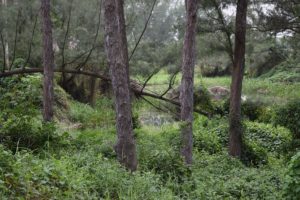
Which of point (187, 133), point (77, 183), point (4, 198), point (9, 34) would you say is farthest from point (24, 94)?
point (4, 198)

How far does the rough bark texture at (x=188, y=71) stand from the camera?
9.09 m

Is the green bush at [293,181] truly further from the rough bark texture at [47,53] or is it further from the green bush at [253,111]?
the green bush at [253,111]

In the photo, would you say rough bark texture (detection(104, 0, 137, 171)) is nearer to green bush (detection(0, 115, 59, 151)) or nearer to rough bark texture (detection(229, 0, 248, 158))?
green bush (detection(0, 115, 59, 151))

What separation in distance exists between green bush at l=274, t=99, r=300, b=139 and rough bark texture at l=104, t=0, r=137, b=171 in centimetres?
652

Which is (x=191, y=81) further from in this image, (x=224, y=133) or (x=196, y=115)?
(x=196, y=115)

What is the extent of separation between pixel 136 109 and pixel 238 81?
23.8 feet

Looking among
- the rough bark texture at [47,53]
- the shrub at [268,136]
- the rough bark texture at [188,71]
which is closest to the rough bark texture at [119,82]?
the rough bark texture at [188,71]

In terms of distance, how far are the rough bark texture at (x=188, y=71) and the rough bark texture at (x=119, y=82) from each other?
76.4 inches

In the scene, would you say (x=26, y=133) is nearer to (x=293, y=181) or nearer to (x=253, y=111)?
(x=293, y=181)

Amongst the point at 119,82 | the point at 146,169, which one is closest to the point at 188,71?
the point at 119,82

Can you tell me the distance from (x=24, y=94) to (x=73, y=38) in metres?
3.14

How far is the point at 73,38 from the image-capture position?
1389 centimetres

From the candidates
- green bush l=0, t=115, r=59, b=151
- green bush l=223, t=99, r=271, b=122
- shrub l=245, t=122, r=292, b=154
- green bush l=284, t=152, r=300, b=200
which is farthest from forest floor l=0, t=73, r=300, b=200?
green bush l=223, t=99, r=271, b=122

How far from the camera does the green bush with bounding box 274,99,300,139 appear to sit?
479 inches
